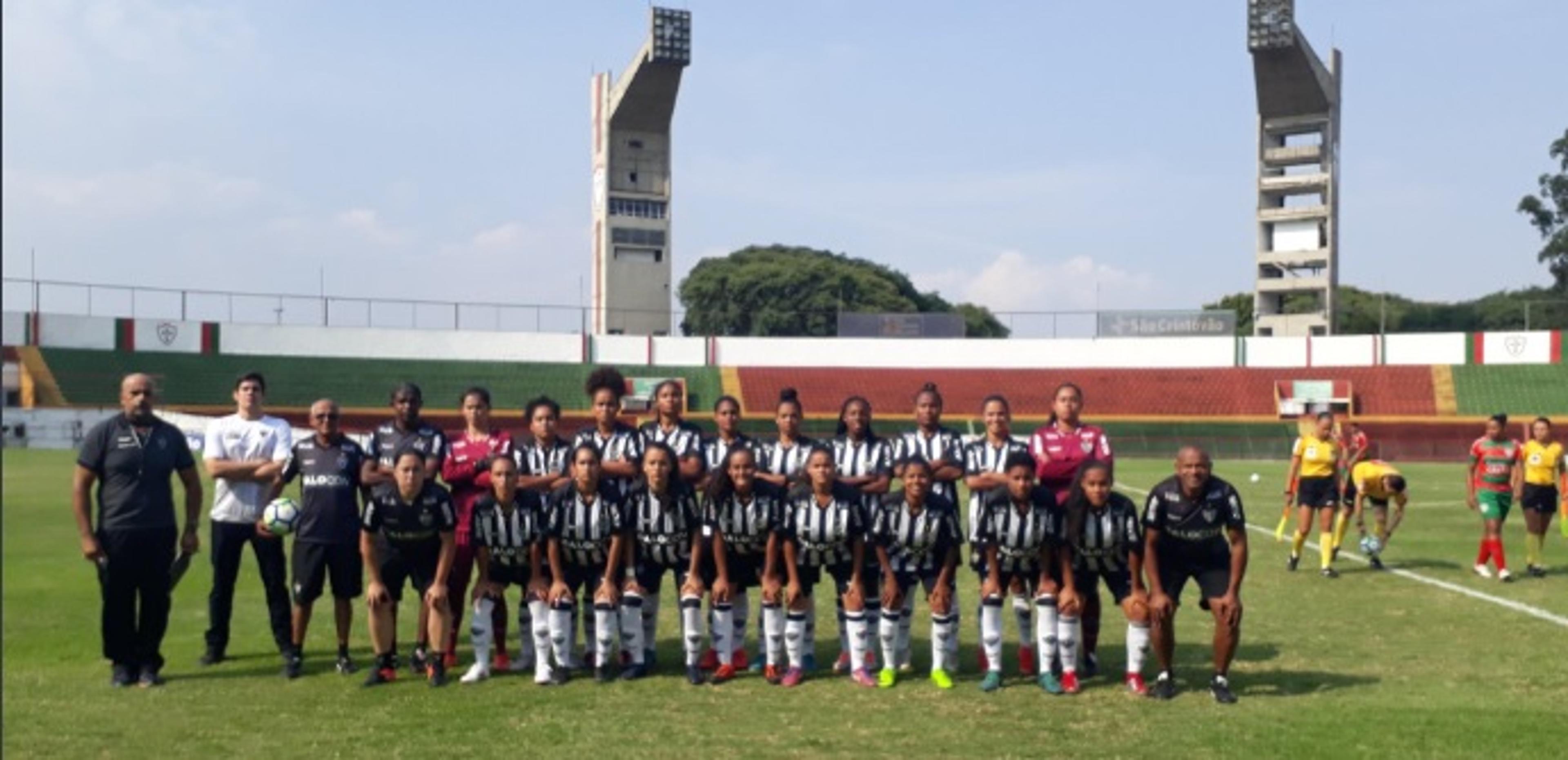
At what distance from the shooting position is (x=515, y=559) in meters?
8.47

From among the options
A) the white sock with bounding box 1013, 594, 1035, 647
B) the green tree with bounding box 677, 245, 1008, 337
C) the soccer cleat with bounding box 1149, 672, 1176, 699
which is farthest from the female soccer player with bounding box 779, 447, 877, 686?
the green tree with bounding box 677, 245, 1008, 337

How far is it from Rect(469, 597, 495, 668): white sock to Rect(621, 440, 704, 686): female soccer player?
0.84 meters

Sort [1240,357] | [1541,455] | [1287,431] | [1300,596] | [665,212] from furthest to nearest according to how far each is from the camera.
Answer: [665,212] → [1240,357] → [1287,431] → [1541,455] → [1300,596]

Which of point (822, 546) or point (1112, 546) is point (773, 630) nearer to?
point (822, 546)

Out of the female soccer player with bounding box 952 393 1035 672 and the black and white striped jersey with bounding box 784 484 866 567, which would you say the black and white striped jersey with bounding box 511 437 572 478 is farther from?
the female soccer player with bounding box 952 393 1035 672

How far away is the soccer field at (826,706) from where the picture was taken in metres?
6.58

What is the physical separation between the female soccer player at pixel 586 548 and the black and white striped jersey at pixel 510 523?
0.30 feet

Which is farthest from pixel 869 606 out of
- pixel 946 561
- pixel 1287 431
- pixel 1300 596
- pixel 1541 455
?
pixel 1287 431

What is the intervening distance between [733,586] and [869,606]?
35.1 inches

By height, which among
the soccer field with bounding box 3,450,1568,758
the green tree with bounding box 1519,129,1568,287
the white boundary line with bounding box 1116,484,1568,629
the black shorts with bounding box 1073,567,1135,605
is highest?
the green tree with bounding box 1519,129,1568,287

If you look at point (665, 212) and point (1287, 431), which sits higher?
point (665, 212)

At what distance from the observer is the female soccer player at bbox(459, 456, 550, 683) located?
8.27 metres

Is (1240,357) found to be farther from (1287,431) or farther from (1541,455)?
(1541,455)

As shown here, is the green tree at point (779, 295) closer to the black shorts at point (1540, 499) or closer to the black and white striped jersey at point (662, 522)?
the black shorts at point (1540, 499)
